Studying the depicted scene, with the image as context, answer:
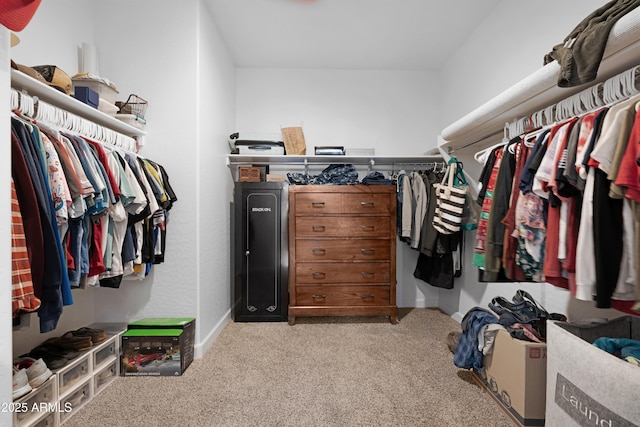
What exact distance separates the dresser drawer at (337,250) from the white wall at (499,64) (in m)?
0.88

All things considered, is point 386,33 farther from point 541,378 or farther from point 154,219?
point 541,378

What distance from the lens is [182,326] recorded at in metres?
2.01

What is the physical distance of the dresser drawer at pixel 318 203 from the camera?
285cm

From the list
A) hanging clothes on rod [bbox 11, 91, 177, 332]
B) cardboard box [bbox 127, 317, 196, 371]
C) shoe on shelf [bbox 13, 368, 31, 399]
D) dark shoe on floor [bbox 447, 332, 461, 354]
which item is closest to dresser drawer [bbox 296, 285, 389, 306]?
dark shoe on floor [bbox 447, 332, 461, 354]

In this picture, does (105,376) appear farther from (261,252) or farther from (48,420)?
(261,252)

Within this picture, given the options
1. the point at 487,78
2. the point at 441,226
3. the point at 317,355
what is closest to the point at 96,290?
the point at 317,355

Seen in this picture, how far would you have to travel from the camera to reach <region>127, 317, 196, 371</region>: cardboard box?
2.00 meters

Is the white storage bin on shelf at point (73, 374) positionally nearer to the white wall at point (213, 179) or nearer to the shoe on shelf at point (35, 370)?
the shoe on shelf at point (35, 370)

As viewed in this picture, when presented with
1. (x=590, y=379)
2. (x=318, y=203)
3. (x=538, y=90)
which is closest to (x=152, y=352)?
(x=318, y=203)

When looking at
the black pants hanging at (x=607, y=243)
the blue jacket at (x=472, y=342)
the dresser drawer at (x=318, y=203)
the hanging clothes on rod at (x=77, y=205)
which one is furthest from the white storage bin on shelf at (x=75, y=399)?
the black pants hanging at (x=607, y=243)

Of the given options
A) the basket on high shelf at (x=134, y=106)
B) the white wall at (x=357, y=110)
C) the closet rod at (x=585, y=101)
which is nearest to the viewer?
the closet rod at (x=585, y=101)

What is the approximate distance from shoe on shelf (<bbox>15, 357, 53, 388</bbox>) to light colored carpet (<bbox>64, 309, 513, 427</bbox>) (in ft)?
1.00

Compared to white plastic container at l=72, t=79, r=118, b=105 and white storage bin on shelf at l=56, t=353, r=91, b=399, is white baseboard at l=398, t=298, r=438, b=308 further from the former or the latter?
white plastic container at l=72, t=79, r=118, b=105

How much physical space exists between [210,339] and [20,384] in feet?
4.04
